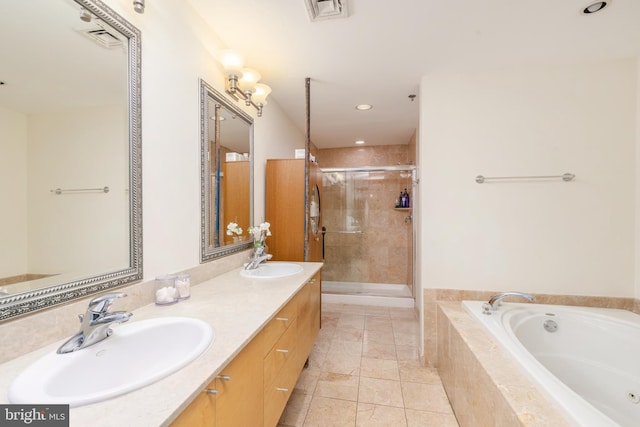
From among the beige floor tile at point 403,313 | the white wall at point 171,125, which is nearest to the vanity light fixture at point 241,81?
the white wall at point 171,125

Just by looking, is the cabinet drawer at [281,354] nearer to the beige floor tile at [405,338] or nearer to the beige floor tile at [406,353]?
the beige floor tile at [406,353]

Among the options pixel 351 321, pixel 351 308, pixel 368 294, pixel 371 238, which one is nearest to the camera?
pixel 351 321

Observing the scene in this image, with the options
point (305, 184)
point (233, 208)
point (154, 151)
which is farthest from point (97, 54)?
point (305, 184)

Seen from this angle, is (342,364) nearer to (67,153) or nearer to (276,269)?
(276,269)

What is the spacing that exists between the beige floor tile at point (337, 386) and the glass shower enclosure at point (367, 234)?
1.94m

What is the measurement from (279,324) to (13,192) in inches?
41.7

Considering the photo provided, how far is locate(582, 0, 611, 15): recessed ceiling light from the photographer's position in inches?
55.1

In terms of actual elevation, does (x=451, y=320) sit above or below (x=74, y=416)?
below

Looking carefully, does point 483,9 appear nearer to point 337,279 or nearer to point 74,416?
point 74,416

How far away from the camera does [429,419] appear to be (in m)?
1.57

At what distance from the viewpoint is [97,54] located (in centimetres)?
100

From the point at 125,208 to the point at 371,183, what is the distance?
3399 mm

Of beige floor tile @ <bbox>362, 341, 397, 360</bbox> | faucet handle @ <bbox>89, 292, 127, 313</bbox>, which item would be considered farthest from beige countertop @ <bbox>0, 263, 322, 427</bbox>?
beige floor tile @ <bbox>362, 341, 397, 360</bbox>

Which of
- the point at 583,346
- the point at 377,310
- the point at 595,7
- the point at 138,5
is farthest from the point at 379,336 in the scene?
the point at 138,5
